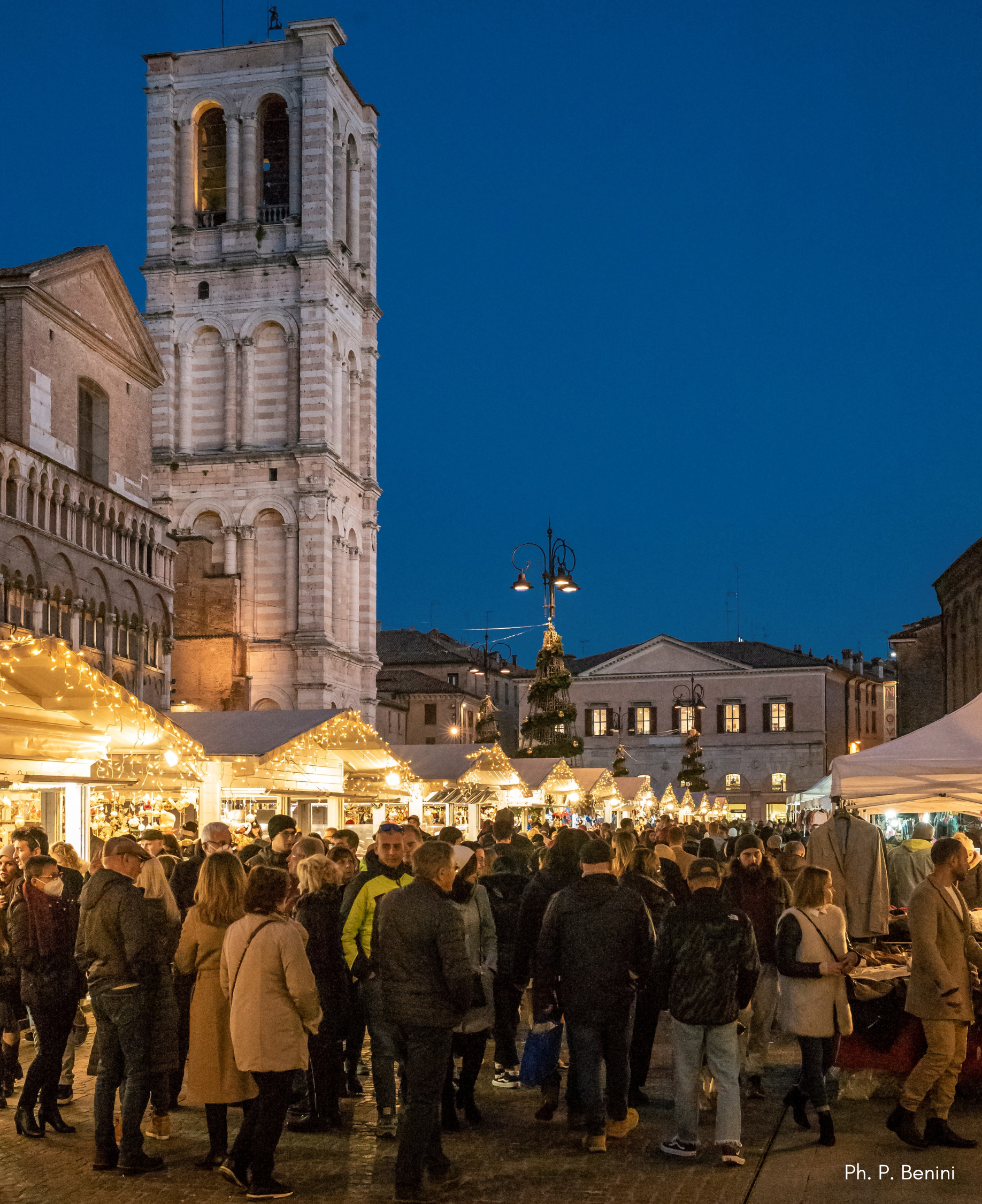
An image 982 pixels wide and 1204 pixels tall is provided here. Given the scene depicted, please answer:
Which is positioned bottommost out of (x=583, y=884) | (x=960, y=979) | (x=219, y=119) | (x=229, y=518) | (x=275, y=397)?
(x=960, y=979)

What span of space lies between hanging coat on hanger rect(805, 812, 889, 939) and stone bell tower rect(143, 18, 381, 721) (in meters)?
40.5

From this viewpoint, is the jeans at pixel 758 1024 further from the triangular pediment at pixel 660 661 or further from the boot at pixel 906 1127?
the triangular pediment at pixel 660 661

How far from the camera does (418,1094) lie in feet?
23.8

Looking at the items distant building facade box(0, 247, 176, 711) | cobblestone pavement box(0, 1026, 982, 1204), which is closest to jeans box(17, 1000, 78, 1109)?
cobblestone pavement box(0, 1026, 982, 1204)

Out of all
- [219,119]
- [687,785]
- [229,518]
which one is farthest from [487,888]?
[219,119]

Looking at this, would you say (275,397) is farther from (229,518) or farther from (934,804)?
(934,804)

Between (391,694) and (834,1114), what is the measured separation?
6648cm

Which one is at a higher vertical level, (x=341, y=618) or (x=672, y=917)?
(x=341, y=618)

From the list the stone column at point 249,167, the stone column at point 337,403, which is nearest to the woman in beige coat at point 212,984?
the stone column at point 337,403

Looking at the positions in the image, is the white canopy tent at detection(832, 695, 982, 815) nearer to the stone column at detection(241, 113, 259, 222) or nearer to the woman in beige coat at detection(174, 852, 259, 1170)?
the woman in beige coat at detection(174, 852, 259, 1170)

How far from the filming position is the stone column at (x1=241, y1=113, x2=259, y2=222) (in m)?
54.7

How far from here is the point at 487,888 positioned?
10891 millimetres

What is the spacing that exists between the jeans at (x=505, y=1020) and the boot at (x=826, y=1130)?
261 centimetres

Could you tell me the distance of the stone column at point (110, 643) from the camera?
3112cm
